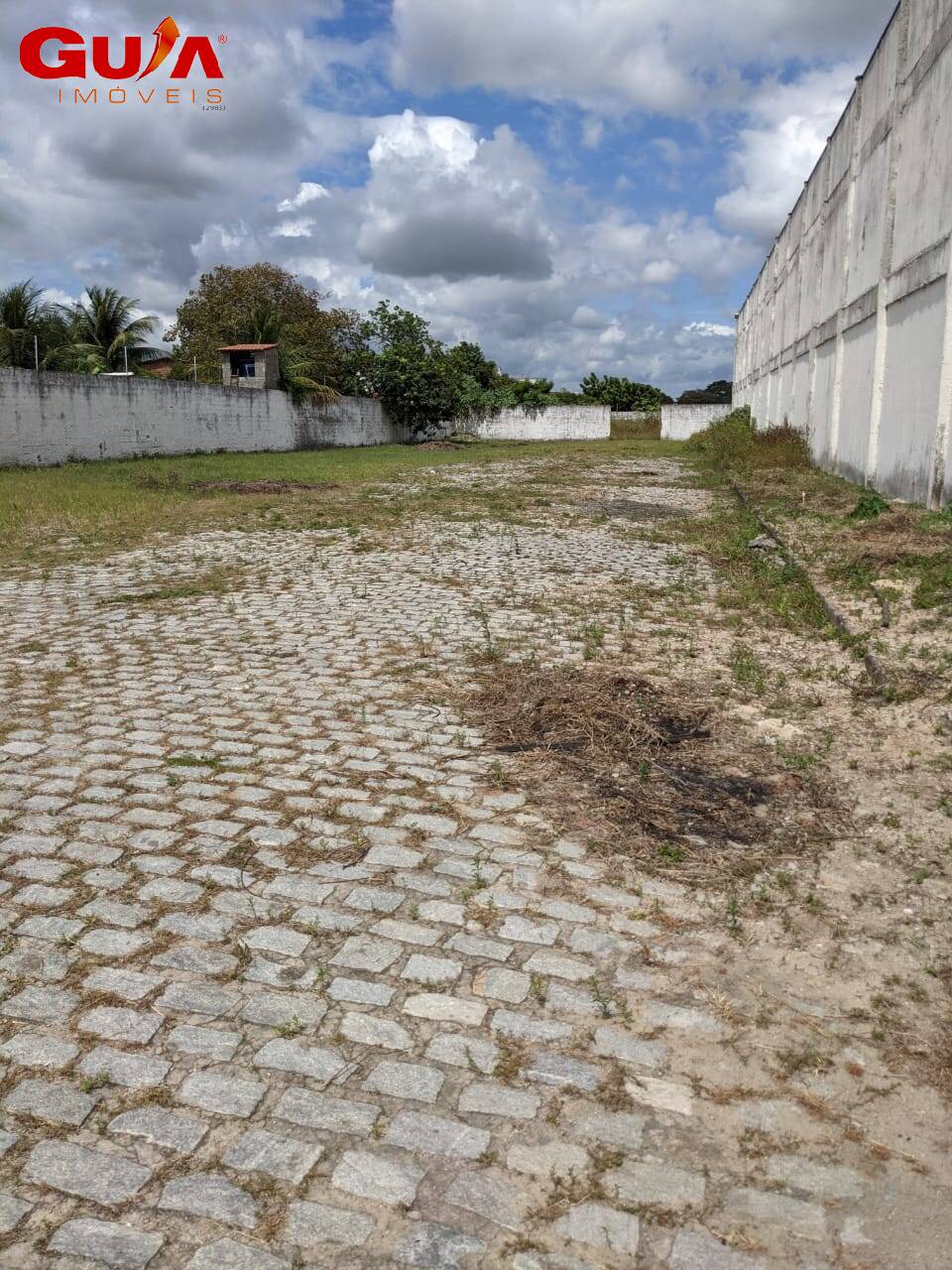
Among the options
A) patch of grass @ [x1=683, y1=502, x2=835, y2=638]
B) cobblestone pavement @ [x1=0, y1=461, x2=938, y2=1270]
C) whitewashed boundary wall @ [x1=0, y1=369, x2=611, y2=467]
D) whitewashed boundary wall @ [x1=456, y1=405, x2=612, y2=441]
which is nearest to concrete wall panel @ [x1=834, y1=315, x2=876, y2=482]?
patch of grass @ [x1=683, y1=502, x2=835, y2=638]

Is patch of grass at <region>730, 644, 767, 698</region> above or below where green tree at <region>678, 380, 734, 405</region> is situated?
below

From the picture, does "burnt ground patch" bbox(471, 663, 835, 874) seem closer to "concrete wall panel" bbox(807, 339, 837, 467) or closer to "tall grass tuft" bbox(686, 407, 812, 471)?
"concrete wall panel" bbox(807, 339, 837, 467)

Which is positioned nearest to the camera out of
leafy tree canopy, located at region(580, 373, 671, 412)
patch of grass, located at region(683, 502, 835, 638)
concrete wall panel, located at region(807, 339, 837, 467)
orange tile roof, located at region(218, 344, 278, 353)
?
patch of grass, located at region(683, 502, 835, 638)

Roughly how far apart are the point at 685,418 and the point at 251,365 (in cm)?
2165

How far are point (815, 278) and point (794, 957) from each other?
20.4 meters

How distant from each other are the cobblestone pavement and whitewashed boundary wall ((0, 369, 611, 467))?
2041 cm

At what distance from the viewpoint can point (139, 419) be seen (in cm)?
2708

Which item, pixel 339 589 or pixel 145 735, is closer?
pixel 145 735

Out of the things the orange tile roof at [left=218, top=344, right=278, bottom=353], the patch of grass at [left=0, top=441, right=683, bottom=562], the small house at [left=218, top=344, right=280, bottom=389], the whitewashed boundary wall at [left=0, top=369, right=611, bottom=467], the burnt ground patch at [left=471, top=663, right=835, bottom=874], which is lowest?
the burnt ground patch at [left=471, top=663, right=835, bottom=874]

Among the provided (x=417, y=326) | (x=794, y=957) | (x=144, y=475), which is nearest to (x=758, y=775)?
(x=794, y=957)

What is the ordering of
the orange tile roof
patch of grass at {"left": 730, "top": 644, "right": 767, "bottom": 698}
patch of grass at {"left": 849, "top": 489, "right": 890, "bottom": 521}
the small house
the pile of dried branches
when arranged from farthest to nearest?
the small house, the orange tile roof, patch of grass at {"left": 849, "top": 489, "right": 890, "bottom": 521}, patch of grass at {"left": 730, "top": 644, "right": 767, "bottom": 698}, the pile of dried branches

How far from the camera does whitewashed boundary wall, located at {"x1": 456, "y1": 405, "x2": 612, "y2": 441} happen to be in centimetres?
4938

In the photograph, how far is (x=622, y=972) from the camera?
9.61 ft

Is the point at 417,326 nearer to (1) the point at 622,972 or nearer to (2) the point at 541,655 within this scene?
(2) the point at 541,655
